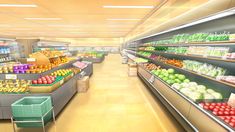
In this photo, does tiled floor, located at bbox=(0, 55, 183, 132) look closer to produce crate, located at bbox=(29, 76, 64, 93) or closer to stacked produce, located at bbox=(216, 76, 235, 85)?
produce crate, located at bbox=(29, 76, 64, 93)

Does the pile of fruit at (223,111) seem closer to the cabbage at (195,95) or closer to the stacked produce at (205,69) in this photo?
the cabbage at (195,95)

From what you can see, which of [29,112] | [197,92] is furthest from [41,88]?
[197,92]

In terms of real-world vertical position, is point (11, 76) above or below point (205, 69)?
below

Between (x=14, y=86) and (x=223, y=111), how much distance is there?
167 inches

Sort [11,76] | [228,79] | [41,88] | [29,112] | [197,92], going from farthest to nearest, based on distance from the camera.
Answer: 1. [11,76]
2. [41,88]
3. [197,92]
4. [29,112]
5. [228,79]

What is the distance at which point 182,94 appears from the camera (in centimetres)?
329

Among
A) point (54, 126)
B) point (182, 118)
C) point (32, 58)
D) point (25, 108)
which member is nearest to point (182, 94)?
point (182, 118)

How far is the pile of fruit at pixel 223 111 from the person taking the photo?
83.1 inches

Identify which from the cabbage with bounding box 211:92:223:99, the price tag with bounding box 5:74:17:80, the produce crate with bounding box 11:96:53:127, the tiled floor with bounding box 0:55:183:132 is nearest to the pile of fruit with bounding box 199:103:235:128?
the cabbage with bounding box 211:92:223:99

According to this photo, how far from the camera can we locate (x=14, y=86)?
383 centimetres

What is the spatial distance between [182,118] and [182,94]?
47cm

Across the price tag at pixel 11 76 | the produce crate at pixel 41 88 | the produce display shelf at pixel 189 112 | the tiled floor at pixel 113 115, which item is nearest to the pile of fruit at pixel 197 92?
the produce display shelf at pixel 189 112

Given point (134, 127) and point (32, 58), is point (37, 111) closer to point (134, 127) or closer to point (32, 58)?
point (134, 127)

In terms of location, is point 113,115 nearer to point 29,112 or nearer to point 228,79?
point 29,112
